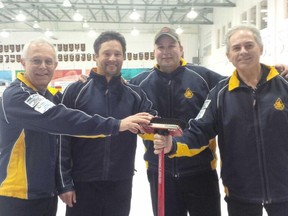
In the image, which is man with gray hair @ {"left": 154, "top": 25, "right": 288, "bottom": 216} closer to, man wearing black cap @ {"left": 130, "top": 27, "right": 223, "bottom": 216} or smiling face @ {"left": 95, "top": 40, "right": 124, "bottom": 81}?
man wearing black cap @ {"left": 130, "top": 27, "right": 223, "bottom": 216}

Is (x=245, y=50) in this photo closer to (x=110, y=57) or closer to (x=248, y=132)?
(x=248, y=132)

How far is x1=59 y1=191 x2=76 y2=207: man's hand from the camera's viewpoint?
2.09 m

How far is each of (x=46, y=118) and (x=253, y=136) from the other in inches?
42.5

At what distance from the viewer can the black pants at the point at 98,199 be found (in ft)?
7.13

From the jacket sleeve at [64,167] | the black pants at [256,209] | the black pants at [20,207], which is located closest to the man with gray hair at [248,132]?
the black pants at [256,209]

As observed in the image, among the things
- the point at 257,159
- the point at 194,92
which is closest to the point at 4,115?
the point at 194,92

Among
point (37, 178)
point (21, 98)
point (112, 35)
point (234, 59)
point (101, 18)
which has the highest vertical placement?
point (101, 18)

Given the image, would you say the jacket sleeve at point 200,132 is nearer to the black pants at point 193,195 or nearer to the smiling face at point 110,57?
the black pants at point 193,195

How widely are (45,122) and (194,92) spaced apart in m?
1.01

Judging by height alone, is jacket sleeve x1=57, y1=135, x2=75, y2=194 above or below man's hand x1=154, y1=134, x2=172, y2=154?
below

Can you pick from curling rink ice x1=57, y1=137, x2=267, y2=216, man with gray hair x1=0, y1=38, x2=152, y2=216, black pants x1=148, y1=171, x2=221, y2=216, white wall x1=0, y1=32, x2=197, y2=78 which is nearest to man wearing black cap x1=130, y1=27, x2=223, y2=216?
black pants x1=148, y1=171, x2=221, y2=216

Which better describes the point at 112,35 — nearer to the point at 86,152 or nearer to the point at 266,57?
the point at 86,152

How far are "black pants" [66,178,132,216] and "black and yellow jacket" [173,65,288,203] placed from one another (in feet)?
1.63

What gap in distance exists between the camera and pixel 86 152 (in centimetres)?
218
